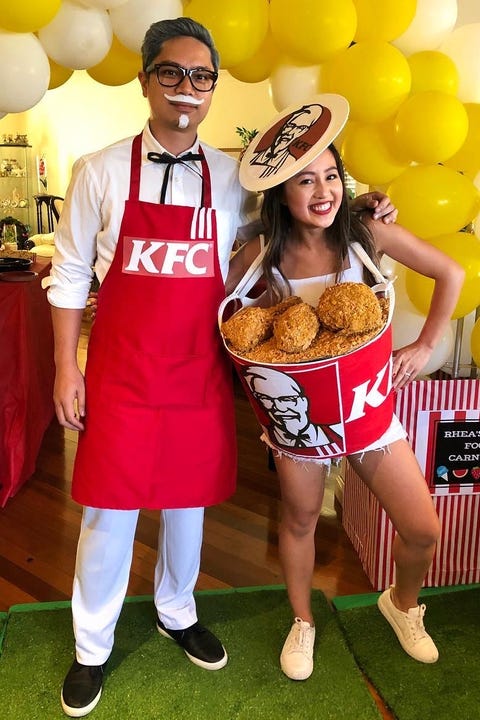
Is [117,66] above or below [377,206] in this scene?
above

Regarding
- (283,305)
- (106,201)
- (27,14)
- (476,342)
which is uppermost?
(27,14)

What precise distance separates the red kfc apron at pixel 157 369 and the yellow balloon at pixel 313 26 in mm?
517

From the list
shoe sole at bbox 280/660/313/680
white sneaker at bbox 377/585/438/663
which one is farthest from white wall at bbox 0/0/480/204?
shoe sole at bbox 280/660/313/680

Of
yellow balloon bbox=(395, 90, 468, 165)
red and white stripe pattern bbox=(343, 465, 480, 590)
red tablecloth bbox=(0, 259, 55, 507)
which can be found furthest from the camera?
red tablecloth bbox=(0, 259, 55, 507)

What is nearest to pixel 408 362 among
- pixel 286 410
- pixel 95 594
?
pixel 286 410

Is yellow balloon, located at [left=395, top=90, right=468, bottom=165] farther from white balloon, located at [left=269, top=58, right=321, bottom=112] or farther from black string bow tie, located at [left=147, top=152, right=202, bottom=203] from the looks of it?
black string bow tie, located at [left=147, top=152, right=202, bottom=203]

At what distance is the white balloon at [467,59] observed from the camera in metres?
1.96

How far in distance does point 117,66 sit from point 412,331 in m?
1.22

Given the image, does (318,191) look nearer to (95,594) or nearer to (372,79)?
(372,79)

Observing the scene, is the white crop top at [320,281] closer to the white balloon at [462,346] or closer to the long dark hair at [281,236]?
the long dark hair at [281,236]

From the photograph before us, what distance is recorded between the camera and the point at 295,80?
1.92 metres

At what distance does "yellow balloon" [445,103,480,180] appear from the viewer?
1926 millimetres

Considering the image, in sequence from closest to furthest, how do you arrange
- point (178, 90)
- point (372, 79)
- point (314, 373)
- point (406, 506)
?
point (314, 373)
point (178, 90)
point (406, 506)
point (372, 79)

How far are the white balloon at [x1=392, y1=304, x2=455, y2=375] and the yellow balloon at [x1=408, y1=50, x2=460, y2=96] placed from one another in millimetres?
634
